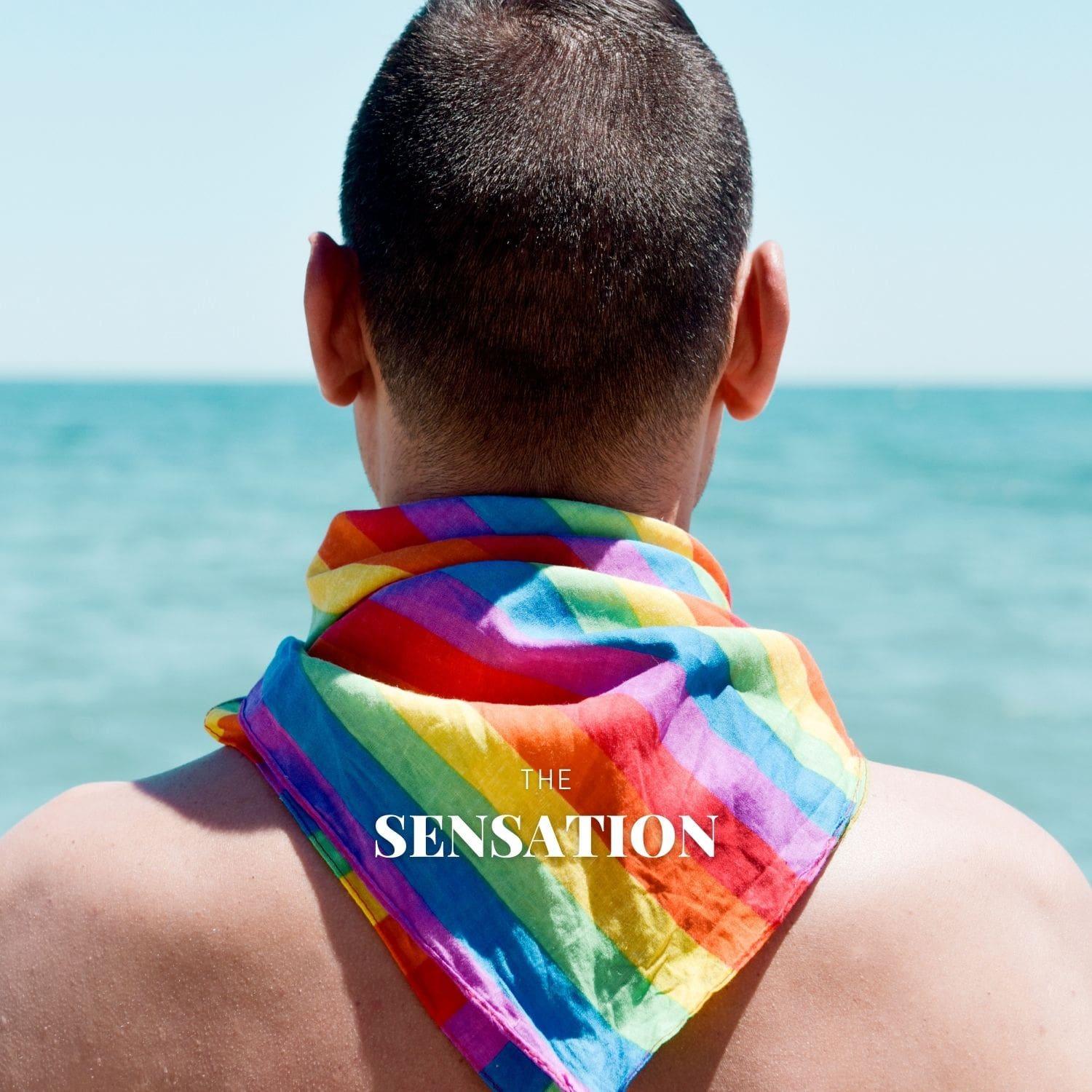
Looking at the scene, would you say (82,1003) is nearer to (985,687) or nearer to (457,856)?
(457,856)

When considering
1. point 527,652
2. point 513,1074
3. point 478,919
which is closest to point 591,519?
point 527,652

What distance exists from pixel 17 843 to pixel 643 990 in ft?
1.98

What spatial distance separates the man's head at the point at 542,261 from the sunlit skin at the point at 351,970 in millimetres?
408

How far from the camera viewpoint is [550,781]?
1040 mm

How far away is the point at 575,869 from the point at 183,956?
34 cm

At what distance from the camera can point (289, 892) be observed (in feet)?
3.51

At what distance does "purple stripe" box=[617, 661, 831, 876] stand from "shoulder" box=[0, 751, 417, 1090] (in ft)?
1.05

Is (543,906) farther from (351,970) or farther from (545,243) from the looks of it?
(545,243)

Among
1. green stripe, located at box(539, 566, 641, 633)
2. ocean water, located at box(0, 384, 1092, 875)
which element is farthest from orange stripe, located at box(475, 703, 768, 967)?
ocean water, located at box(0, 384, 1092, 875)

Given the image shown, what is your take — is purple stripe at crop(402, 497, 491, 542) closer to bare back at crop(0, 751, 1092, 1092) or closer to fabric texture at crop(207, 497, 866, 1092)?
fabric texture at crop(207, 497, 866, 1092)

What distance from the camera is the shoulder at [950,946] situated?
108cm

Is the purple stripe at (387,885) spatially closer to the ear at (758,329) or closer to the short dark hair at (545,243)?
the short dark hair at (545,243)

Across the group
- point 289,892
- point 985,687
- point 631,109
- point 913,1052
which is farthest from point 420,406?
point 985,687

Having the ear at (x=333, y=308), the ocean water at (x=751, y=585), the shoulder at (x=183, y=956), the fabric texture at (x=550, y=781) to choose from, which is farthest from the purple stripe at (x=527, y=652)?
the ocean water at (x=751, y=585)
